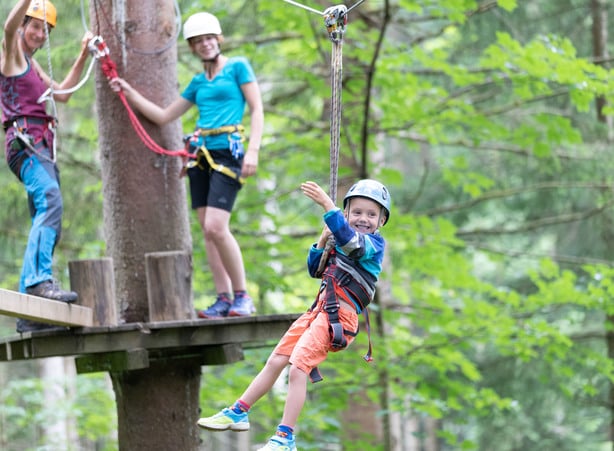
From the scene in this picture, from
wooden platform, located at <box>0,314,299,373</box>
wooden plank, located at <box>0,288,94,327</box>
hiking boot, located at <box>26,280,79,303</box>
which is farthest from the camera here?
wooden platform, located at <box>0,314,299,373</box>

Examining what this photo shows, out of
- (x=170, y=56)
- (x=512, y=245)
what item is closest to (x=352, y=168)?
(x=170, y=56)

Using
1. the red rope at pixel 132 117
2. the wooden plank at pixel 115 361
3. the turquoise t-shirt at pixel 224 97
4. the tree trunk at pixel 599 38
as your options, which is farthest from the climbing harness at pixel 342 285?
the tree trunk at pixel 599 38

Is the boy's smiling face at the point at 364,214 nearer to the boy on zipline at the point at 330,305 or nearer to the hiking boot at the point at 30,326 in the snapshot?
the boy on zipline at the point at 330,305

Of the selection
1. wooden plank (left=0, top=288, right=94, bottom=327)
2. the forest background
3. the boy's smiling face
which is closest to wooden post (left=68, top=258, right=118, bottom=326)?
wooden plank (left=0, top=288, right=94, bottom=327)

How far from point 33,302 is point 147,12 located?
228 cm

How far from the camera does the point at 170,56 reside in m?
6.04

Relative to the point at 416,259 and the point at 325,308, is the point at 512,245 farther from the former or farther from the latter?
the point at 325,308

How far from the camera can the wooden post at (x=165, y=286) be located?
5.36 metres

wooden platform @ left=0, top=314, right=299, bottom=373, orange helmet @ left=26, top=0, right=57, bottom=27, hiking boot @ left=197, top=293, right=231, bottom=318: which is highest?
orange helmet @ left=26, top=0, right=57, bottom=27

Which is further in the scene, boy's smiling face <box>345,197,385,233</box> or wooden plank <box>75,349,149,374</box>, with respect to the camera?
wooden plank <box>75,349,149,374</box>

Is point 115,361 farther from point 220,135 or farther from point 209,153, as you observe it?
point 220,135

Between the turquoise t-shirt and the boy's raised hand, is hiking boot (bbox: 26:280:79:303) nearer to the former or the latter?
the turquoise t-shirt

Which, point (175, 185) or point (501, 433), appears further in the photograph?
point (501, 433)

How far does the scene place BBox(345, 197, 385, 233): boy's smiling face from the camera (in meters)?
3.82
